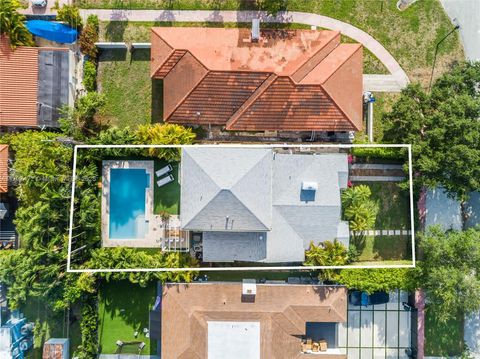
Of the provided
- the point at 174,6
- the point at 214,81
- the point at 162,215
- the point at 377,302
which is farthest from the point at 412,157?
the point at 174,6

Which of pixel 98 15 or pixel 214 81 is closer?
pixel 214 81

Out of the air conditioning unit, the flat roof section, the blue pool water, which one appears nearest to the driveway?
the air conditioning unit

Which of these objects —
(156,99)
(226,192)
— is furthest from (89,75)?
(226,192)

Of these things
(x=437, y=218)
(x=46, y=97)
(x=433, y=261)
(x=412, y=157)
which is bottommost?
(x=433, y=261)

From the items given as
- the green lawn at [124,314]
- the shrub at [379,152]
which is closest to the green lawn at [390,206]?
the shrub at [379,152]

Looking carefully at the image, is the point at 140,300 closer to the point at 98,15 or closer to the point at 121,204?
the point at 121,204

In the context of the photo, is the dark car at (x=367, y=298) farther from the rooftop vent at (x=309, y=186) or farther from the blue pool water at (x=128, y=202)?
the blue pool water at (x=128, y=202)
